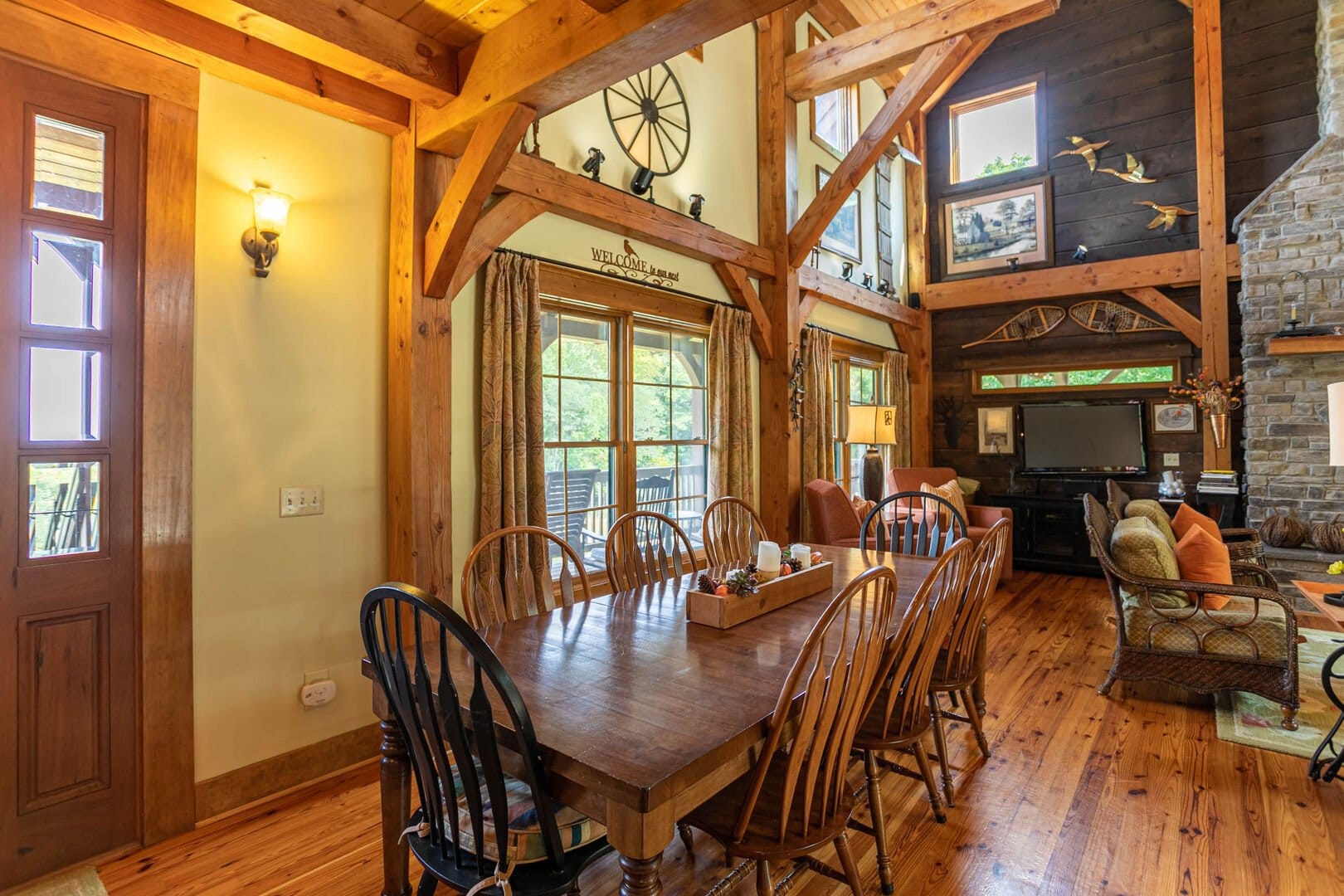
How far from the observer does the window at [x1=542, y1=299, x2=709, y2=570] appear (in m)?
3.50

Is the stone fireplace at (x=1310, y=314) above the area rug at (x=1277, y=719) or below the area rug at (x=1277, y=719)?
above

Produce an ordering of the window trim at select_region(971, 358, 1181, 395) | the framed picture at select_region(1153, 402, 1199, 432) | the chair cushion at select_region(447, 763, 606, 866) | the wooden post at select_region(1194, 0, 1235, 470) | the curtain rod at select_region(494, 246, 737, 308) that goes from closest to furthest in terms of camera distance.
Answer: the chair cushion at select_region(447, 763, 606, 866), the curtain rod at select_region(494, 246, 737, 308), the wooden post at select_region(1194, 0, 1235, 470), the framed picture at select_region(1153, 402, 1199, 432), the window trim at select_region(971, 358, 1181, 395)

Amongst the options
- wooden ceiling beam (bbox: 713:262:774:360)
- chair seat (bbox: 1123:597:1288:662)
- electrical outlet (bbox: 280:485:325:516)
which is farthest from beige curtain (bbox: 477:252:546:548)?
chair seat (bbox: 1123:597:1288:662)

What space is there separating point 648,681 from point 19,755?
6.31ft

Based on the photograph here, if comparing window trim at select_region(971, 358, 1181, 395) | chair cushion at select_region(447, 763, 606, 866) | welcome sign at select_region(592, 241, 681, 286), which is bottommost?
chair cushion at select_region(447, 763, 606, 866)

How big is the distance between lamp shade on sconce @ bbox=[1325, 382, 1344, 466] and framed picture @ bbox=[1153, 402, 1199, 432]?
4.11m

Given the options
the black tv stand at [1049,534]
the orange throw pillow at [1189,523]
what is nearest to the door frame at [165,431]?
the orange throw pillow at [1189,523]

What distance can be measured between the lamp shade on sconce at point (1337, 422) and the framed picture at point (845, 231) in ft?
12.4

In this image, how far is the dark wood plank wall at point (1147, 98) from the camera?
5551mm

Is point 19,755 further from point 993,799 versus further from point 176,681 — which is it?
point 993,799

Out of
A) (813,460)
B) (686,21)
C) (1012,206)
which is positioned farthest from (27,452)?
(1012,206)

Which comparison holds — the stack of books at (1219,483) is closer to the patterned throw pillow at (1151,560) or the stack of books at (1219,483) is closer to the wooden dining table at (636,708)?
the patterned throw pillow at (1151,560)

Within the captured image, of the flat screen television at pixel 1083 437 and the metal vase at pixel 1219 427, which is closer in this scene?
the metal vase at pixel 1219 427

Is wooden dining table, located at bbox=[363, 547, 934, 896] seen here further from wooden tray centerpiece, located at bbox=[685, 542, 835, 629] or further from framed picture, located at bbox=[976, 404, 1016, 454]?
framed picture, located at bbox=[976, 404, 1016, 454]
